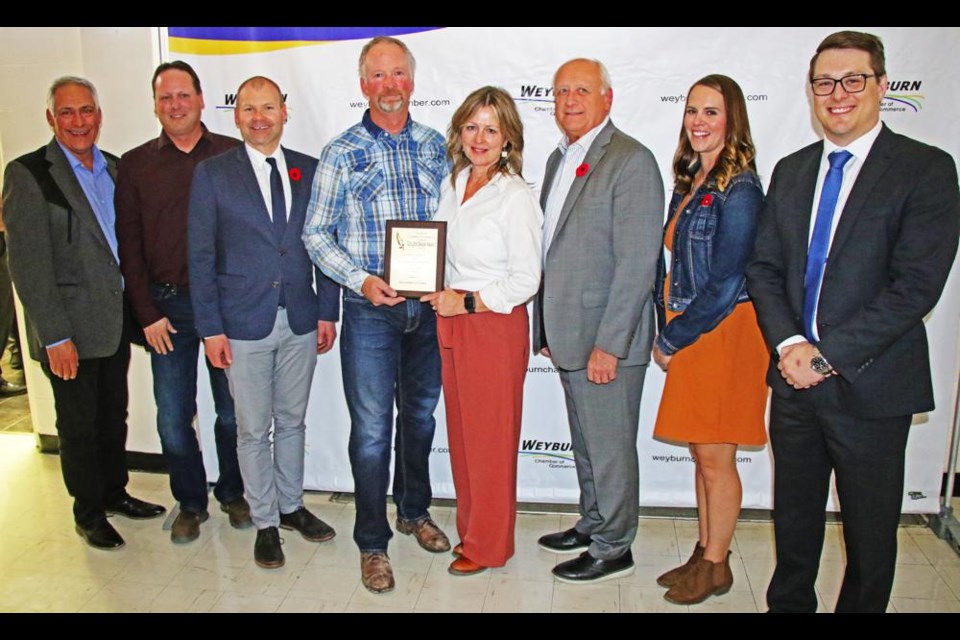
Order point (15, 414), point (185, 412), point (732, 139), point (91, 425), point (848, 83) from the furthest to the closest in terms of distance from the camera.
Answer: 1. point (15, 414)
2. point (185, 412)
3. point (91, 425)
4. point (732, 139)
5. point (848, 83)

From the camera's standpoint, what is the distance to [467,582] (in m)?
3.02

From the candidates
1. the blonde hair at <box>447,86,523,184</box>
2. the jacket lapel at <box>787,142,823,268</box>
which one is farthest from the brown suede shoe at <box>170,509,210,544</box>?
the jacket lapel at <box>787,142,823,268</box>

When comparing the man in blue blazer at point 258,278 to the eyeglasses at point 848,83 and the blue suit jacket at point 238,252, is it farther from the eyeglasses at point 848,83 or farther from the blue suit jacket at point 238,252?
the eyeglasses at point 848,83

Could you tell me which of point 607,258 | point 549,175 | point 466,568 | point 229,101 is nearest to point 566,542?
point 466,568

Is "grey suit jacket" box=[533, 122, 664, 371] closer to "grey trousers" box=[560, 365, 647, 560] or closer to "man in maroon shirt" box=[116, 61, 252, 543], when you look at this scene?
"grey trousers" box=[560, 365, 647, 560]

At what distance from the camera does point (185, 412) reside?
133 inches

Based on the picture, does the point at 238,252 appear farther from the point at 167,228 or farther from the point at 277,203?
the point at 167,228

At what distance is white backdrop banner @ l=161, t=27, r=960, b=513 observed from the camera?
3174mm

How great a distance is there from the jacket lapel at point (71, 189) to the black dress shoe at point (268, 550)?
133 cm

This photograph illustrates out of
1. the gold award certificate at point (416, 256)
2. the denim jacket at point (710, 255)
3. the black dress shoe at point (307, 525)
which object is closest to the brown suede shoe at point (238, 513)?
the black dress shoe at point (307, 525)

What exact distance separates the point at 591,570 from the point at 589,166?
1.52 metres

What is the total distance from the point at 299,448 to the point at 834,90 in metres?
2.39
